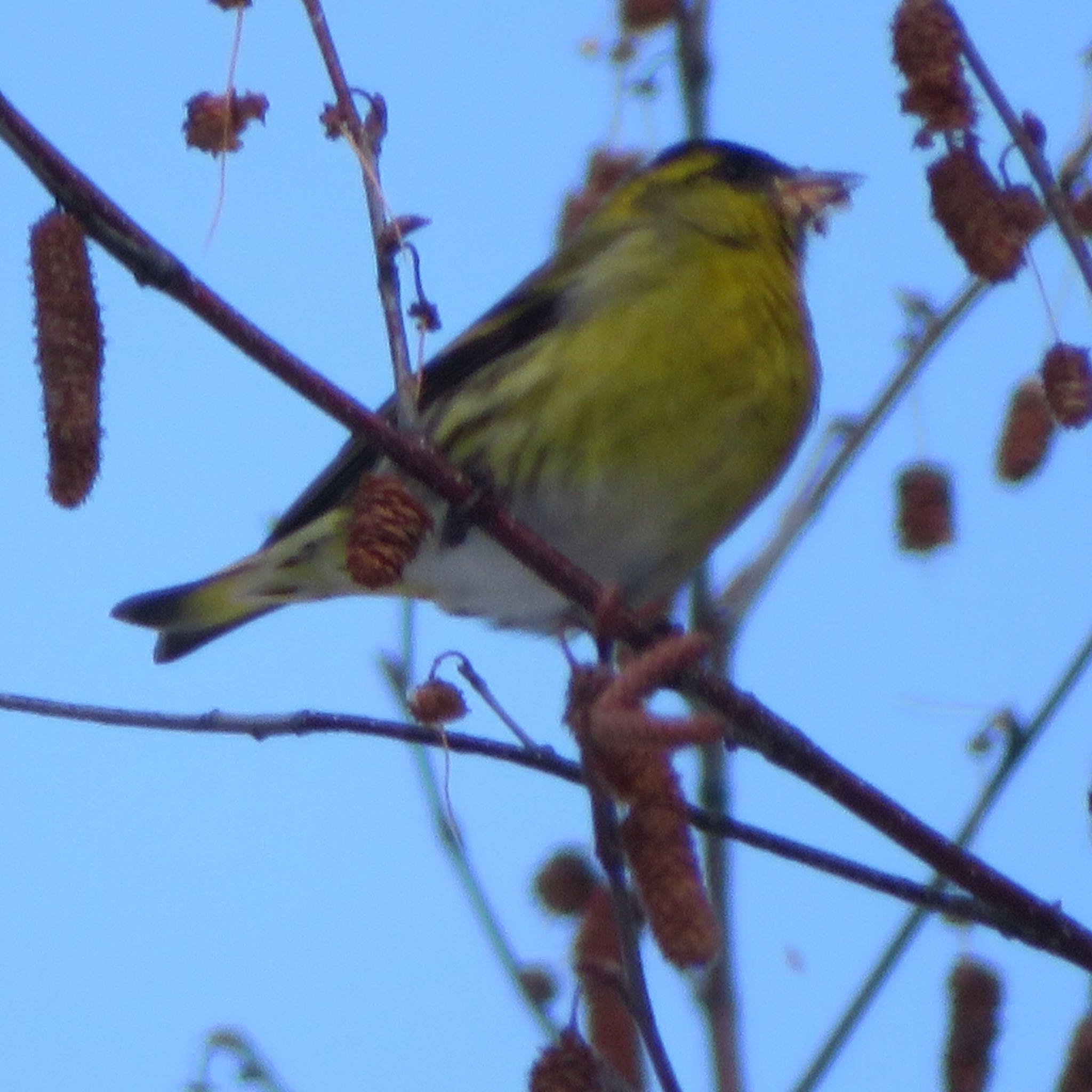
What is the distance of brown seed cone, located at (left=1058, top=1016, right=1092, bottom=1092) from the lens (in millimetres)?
1856

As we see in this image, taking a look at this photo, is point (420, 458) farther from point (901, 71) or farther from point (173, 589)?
point (173, 589)

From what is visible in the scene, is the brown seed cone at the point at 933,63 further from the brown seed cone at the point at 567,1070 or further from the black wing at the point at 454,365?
the black wing at the point at 454,365

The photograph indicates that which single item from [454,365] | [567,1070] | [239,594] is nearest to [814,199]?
[454,365]

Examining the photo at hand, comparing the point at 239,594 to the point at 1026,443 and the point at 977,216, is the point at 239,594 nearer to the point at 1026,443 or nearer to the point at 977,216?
the point at 1026,443

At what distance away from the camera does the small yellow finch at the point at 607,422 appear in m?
2.96

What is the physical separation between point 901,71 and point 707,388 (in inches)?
49.2

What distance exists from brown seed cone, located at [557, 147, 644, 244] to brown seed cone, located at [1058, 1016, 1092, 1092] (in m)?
1.73

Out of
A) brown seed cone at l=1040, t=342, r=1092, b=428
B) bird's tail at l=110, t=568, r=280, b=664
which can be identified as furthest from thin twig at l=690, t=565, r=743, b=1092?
bird's tail at l=110, t=568, r=280, b=664

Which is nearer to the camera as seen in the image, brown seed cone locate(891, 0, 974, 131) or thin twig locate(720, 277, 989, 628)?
brown seed cone locate(891, 0, 974, 131)

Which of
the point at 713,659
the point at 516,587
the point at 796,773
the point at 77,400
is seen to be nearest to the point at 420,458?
the point at 77,400

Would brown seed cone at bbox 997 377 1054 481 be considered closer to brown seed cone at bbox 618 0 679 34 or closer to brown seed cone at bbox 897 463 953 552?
brown seed cone at bbox 897 463 953 552

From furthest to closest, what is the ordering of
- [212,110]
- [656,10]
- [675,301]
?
[675,301] → [656,10] → [212,110]

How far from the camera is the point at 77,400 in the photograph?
153cm

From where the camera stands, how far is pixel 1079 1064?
6.16 feet
